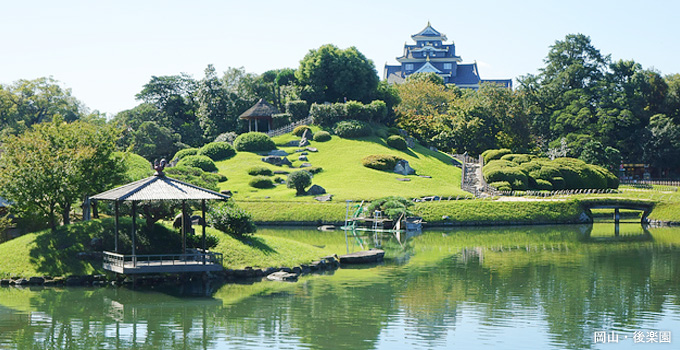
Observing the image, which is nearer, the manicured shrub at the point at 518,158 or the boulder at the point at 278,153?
the manicured shrub at the point at 518,158

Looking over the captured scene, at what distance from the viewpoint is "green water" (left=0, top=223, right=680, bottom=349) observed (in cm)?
2069

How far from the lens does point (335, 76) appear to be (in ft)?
302

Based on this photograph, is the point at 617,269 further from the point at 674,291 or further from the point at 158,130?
the point at 158,130

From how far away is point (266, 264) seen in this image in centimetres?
3225

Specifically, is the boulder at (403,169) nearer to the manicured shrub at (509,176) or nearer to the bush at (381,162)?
the bush at (381,162)

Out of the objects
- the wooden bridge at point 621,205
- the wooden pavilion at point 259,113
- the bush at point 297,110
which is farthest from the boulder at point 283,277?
the bush at point 297,110

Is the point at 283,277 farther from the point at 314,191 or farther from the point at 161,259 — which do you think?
the point at 314,191

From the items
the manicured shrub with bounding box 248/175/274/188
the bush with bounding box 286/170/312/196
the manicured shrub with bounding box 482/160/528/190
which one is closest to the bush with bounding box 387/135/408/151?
the manicured shrub with bounding box 482/160/528/190

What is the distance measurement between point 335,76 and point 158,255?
66.4 m

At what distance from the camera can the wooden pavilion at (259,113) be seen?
287 ft

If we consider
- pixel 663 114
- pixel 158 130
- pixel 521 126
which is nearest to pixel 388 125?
pixel 521 126

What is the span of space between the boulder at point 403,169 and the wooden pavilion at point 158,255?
4387 cm

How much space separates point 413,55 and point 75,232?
135 metres

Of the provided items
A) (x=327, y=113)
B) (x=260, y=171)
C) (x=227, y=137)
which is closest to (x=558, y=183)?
(x=260, y=171)
